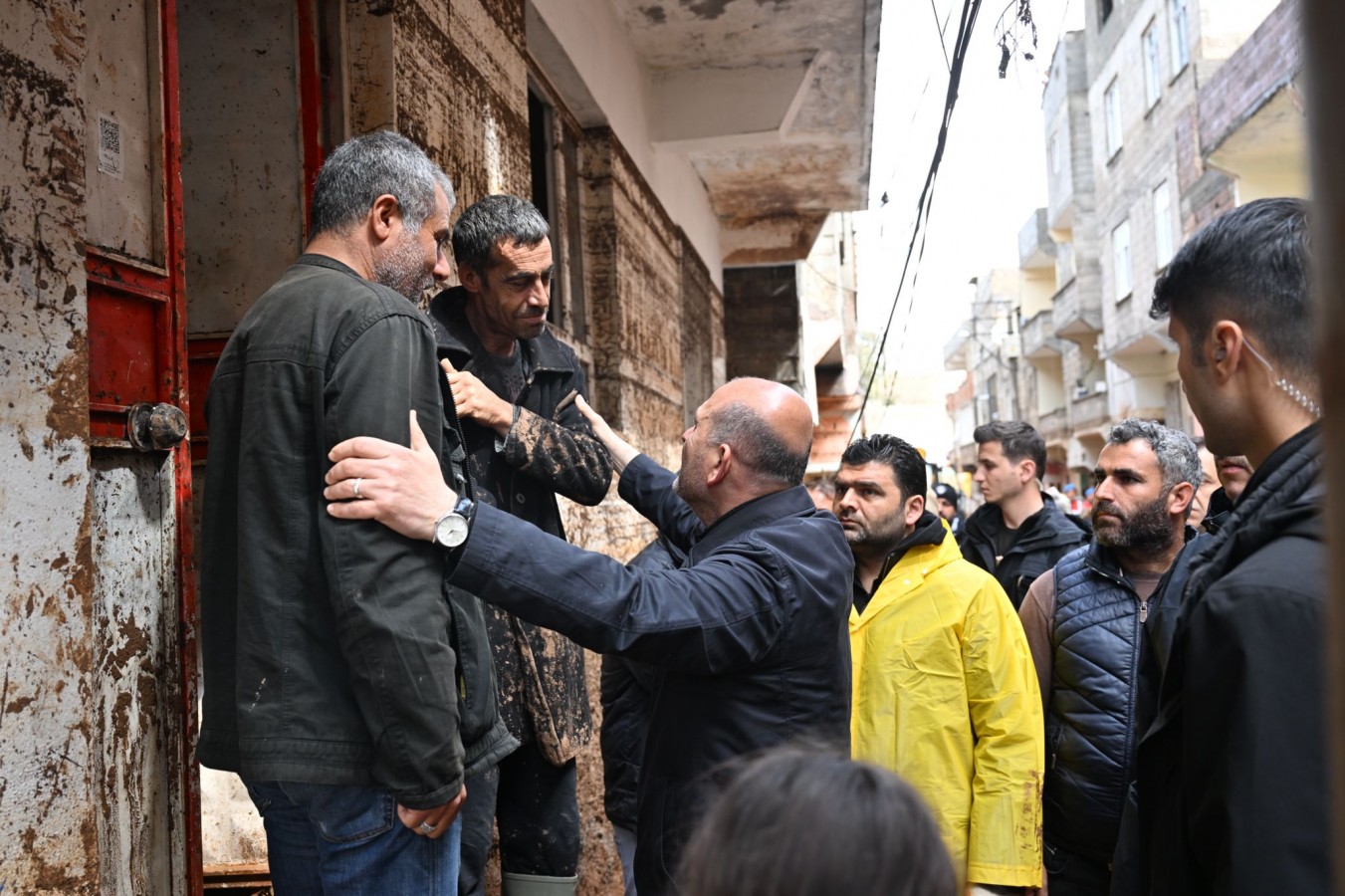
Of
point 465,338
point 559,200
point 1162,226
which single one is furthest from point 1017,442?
point 1162,226

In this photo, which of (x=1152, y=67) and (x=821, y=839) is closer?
(x=821, y=839)

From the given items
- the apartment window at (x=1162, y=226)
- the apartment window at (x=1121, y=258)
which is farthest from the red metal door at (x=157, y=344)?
the apartment window at (x=1121, y=258)

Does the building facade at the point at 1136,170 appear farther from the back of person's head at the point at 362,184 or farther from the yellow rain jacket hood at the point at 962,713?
the back of person's head at the point at 362,184

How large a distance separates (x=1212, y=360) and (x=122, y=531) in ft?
6.98

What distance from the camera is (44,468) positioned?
198 cm

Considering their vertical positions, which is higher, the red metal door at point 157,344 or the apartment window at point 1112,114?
the apartment window at point 1112,114

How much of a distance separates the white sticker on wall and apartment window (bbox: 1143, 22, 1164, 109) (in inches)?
954

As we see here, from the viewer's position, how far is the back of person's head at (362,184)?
7.20 feet

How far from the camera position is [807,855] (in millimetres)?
987

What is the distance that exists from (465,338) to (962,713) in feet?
5.89

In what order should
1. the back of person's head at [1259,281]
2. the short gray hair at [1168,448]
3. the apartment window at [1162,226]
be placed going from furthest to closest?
the apartment window at [1162,226] → the short gray hair at [1168,448] → the back of person's head at [1259,281]

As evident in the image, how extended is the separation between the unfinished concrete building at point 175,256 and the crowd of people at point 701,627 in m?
0.31

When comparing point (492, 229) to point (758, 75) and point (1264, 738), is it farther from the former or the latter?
point (758, 75)

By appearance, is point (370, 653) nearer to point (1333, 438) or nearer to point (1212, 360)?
point (1212, 360)
